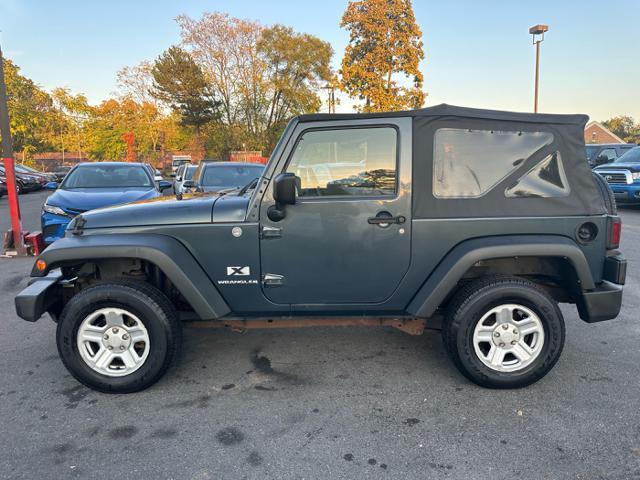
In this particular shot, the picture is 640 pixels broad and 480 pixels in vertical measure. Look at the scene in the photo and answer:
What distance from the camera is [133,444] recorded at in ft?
8.64

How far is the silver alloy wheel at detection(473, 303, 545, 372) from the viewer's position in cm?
318

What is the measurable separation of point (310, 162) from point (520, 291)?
1737mm

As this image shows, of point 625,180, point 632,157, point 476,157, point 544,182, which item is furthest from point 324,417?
point 632,157

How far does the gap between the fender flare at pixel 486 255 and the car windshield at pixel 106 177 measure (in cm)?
666

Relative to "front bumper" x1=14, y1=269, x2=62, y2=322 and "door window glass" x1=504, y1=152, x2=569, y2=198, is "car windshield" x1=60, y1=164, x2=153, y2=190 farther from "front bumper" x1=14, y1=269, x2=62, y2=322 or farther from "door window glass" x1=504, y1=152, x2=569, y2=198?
"door window glass" x1=504, y1=152, x2=569, y2=198

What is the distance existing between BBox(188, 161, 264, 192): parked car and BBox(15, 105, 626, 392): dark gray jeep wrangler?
→ 5.21m

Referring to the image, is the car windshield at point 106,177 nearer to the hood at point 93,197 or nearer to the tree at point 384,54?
the hood at point 93,197

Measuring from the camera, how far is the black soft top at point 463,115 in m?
3.14

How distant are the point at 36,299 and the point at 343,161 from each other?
2360 millimetres

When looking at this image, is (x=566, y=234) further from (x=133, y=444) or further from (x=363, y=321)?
(x=133, y=444)

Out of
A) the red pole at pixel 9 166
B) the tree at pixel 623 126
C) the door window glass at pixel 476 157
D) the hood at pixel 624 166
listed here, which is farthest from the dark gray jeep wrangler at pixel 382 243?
the tree at pixel 623 126

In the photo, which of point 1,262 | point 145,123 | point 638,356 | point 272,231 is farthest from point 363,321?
point 145,123

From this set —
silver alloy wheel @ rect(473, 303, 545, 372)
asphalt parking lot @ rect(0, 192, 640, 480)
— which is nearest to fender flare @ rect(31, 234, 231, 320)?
asphalt parking lot @ rect(0, 192, 640, 480)

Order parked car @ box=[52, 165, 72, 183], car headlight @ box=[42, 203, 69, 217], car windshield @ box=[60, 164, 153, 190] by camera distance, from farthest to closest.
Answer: parked car @ box=[52, 165, 72, 183], car windshield @ box=[60, 164, 153, 190], car headlight @ box=[42, 203, 69, 217]
